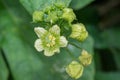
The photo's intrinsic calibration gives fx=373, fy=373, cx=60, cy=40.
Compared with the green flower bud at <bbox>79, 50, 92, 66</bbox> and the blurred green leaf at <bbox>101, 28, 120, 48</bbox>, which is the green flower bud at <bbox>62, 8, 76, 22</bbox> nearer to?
the green flower bud at <bbox>79, 50, 92, 66</bbox>

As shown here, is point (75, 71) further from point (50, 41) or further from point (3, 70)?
point (3, 70)

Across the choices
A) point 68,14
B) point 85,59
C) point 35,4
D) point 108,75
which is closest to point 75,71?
point 85,59

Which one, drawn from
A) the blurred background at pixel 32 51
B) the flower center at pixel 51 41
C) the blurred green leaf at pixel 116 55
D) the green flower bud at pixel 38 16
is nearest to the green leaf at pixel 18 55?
the blurred background at pixel 32 51

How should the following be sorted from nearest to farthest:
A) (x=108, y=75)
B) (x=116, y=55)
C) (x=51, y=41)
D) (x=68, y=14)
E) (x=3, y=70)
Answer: (x=68, y=14) < (x=51, y=41) < (x=3, y=70) < (x=108, y=75) < (x=116, y=55)

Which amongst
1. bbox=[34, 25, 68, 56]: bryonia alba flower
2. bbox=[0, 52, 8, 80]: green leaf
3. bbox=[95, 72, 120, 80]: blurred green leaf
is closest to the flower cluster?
bbox=[34, 25, 68, 56]: bryonia alba flower

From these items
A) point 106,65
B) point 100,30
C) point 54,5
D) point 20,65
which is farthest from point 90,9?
point 54,5

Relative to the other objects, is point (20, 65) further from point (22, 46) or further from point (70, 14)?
point (70, 14)

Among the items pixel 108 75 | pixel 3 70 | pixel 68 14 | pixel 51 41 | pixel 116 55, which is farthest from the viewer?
pixel 116 55

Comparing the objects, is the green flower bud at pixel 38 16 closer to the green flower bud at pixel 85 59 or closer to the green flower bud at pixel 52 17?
the green flower bud at pixel 52 17
